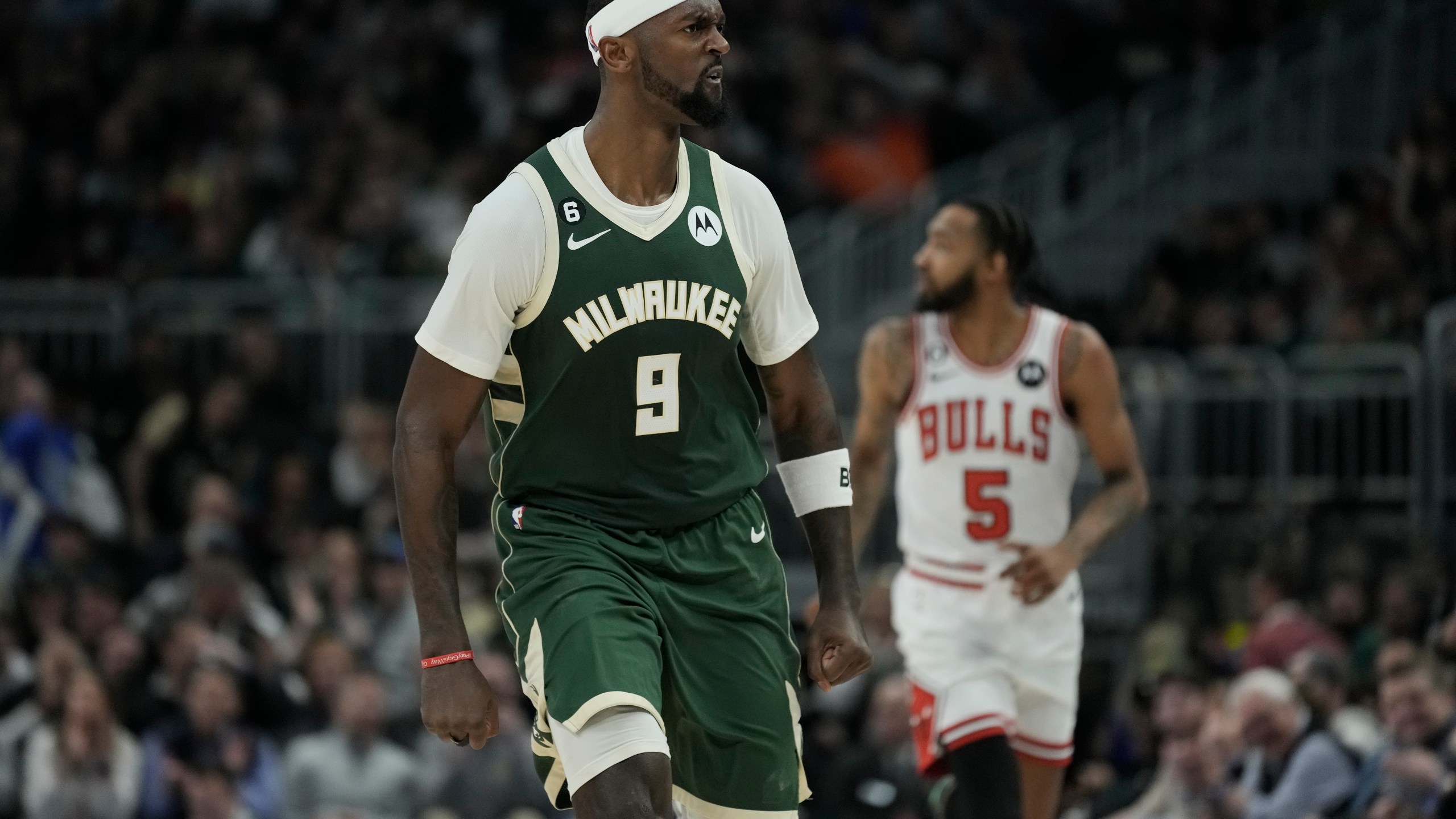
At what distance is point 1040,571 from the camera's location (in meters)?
6.96

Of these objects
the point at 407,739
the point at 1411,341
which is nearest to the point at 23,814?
the point at 407,739

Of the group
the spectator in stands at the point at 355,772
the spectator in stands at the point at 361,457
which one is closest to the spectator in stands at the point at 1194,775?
the spectator in stands at the point at 355,772

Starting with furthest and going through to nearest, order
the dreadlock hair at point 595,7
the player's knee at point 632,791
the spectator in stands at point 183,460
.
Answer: the spectator in stands at point 183,460
the dreadlock hair at point 595,7
the player's knee at point 632,791

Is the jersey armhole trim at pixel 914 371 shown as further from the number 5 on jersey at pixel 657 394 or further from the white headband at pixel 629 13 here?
the white headband at pixel 629 13

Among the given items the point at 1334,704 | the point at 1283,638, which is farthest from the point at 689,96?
the point at 1283,638

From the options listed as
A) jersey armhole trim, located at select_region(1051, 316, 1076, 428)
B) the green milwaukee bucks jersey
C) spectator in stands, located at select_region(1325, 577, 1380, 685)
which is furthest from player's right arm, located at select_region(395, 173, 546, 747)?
spectator in stands, located at select_region(1325, 577, 1380, 685)

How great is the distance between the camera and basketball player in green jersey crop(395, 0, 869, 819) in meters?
4.83

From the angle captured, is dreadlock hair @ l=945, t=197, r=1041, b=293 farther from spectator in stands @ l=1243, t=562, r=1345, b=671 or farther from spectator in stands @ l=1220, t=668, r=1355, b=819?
spectator in stands @ l=1243, t=562, r=1345, b=671

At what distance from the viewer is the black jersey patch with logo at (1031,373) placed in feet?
24.2

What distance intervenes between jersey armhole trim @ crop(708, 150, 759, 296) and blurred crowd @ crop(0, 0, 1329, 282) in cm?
1038

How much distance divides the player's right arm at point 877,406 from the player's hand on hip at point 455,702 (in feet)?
9.07

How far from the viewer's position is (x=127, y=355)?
14.1 m

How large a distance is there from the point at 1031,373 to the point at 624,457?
2713 mm

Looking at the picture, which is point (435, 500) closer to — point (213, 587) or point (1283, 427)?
point (213, 587)
